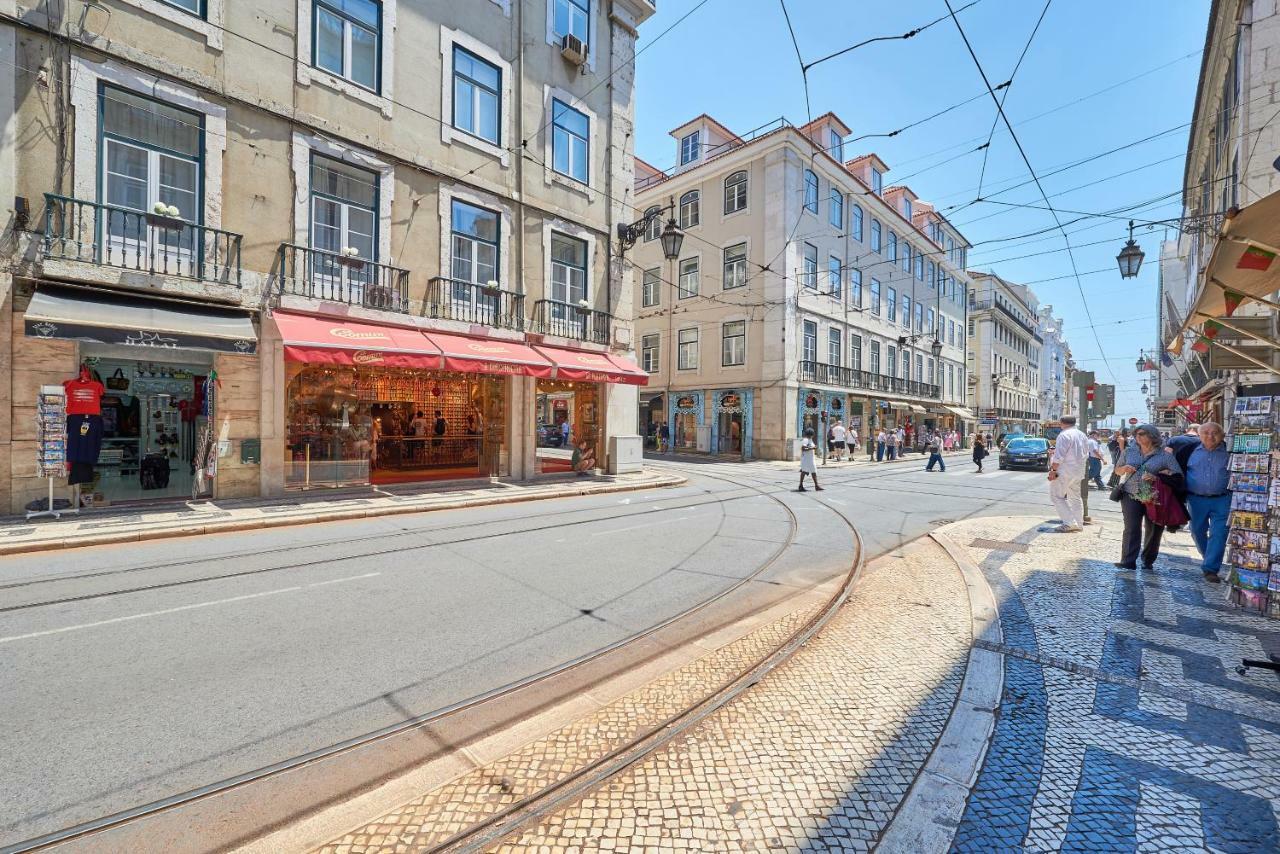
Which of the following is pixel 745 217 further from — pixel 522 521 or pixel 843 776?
pixel 843 776

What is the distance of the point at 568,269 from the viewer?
53.6ft

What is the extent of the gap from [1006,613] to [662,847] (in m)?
4.34

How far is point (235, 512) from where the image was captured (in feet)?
30.4

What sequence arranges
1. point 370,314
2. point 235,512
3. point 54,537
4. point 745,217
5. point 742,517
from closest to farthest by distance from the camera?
point 54,537, point 235,512, point 742,517, point 370,314, point 745,217

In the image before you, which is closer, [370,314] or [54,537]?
[54,537]

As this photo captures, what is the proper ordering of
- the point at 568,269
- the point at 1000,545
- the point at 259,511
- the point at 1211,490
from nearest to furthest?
the point at 1211,490 < the point at 1000,545 < the point at 259,511 < the point at 568,269

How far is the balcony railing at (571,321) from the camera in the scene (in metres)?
15.3

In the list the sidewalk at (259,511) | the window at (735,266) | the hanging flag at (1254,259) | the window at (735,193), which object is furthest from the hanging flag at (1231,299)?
the window at (735,193)

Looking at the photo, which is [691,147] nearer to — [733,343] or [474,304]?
[733,343]

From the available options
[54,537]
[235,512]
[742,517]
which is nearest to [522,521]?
[742,517]

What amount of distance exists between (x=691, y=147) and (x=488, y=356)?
2237cm

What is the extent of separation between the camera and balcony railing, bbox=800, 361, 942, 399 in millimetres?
27434

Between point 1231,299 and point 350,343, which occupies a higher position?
point 350,343

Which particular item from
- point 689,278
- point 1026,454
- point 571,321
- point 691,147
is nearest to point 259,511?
point 571,321
